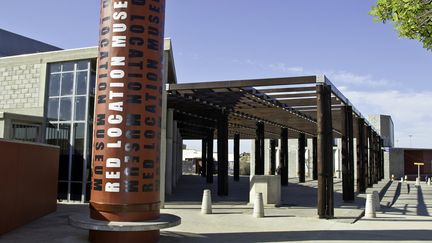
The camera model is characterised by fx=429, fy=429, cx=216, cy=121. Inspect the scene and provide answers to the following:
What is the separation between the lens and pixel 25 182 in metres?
13.7

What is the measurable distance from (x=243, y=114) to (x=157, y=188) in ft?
55.8

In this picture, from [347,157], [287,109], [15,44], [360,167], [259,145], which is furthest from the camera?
[15,44]

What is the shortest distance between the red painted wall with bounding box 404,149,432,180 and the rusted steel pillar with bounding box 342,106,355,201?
1741 inches

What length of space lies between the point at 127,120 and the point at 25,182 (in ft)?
18.2

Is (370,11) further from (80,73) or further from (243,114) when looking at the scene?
(243,114)

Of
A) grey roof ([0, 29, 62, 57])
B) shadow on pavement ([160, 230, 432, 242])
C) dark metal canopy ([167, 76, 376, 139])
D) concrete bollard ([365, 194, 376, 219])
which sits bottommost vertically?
shadow on pavement ([160, 230, 432, 242])

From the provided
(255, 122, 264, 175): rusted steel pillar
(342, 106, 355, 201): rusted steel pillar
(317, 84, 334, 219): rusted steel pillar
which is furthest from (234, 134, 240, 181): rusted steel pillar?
(317, 84, 334, 219): rusted steel pillar

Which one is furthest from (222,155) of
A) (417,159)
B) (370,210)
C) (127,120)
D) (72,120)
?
(417,159)

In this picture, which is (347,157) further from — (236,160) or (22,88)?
(22,88)

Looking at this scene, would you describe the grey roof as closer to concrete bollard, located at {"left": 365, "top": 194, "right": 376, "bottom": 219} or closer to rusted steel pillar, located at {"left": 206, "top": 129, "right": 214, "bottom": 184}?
rusted steel pillar, located at {"left": 206, "top": 129, "right": 214, "bottom": 184}

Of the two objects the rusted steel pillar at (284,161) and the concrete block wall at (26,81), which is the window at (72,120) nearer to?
the concrete block wall at (26,81)

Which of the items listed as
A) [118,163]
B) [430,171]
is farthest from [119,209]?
[430,171]

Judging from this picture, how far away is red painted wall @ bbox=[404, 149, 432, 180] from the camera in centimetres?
6228

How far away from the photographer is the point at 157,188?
10.8 m
